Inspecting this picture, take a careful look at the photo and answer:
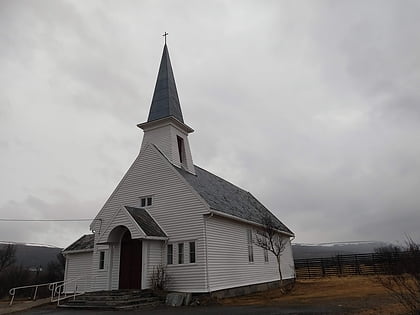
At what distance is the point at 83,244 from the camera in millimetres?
23812

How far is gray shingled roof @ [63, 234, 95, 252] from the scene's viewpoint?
23.2 m

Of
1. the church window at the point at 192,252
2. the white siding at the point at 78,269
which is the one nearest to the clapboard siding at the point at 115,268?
the white siding at the point at 78,269

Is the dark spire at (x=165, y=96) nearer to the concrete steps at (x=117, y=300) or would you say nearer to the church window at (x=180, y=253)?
the church window at (x=180, y=253)

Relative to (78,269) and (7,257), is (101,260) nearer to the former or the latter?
(78,269)

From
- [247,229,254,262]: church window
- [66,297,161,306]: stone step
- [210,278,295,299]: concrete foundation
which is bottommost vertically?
[66,297,161,306]: stone step

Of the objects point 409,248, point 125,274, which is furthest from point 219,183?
point 409,248

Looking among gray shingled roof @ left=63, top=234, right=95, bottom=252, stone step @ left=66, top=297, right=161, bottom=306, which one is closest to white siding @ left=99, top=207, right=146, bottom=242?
stone step @ left=66, top=297, right=161, bottom=306

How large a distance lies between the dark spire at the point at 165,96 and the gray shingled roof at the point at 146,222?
274 inches

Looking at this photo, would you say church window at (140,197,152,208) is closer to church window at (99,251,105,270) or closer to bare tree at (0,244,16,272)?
church window at (99,251,105,270)

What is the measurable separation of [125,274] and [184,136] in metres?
9.77

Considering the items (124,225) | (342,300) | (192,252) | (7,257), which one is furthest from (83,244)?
Answer: (7,257)

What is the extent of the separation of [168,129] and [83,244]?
32.7 feet

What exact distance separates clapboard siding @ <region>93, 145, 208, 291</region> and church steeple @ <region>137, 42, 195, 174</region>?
4.51 ft

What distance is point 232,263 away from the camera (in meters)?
19.3
